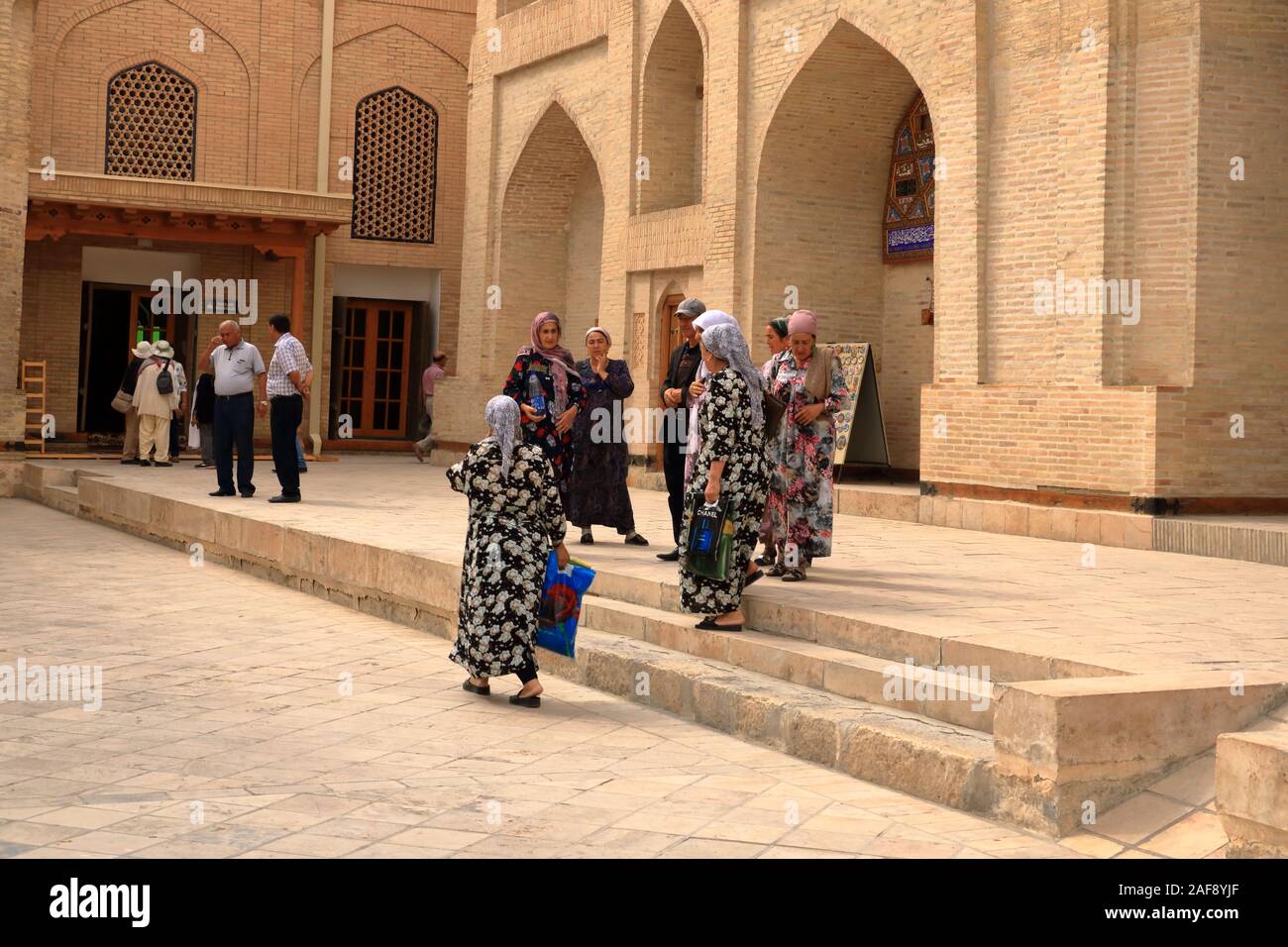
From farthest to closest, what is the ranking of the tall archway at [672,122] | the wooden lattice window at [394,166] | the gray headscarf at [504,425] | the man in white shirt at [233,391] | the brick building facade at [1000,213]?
the wooden lattice window at [394,166]
the tall archway at [672,122]
the man in white shirt at [233,391]
the brick building facade at [1000,213]
the gray headscarf at [504,425]

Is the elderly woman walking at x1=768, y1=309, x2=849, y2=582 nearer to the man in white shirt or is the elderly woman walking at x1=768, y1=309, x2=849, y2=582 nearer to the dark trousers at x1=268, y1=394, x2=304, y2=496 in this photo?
the dark trousers at x1=268, y1=394, x2=304, y2=496

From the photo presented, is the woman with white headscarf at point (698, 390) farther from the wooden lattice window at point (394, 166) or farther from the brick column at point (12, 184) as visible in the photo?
the wooden lattice window at point (394, 166)

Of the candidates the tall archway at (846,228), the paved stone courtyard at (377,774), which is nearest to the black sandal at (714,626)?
the paved stone courtyard at (377,774)

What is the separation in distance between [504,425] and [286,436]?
21.5 ft

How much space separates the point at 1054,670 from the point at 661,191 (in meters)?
12.4

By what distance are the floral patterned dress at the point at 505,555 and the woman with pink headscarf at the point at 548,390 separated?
7.12 feet

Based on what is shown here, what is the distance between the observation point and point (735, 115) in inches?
596

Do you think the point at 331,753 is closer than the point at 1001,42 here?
Yes

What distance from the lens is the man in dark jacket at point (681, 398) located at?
8852 millimetres
